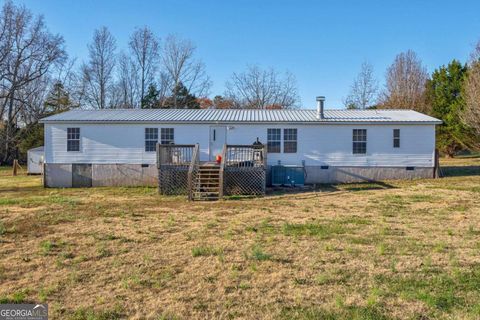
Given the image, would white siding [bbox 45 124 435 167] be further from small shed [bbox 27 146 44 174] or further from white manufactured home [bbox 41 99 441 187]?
small shed [bbox 27 146 44 174]

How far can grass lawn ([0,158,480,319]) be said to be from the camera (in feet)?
12.5

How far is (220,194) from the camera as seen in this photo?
38.9 ft

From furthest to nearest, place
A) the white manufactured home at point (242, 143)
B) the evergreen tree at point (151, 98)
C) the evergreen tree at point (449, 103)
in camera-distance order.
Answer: the evergreen tree at point (151, 98) < the evergreen tree at point (449, 103) < the white manufactured home at point (242, 143)

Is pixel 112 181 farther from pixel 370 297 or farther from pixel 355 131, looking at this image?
pixel 370 297

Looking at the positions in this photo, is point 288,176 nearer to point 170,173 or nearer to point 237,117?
point 237,117

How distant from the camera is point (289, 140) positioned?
16062 millimetres

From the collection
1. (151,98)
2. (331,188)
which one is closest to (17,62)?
(151,98)

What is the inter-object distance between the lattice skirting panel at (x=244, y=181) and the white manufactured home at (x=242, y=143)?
316 cm

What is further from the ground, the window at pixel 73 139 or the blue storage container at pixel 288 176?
the window at pixel 73 139

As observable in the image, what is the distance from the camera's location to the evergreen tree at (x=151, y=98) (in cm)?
3641

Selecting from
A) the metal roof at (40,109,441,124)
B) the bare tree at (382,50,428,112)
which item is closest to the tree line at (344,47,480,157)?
the bare tree at (382,50,428,112)

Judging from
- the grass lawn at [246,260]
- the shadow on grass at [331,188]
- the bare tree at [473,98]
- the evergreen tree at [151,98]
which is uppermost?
the evergreen tree at [151,98]

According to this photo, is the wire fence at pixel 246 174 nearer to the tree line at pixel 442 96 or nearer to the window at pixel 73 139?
the window at pixel 73 139

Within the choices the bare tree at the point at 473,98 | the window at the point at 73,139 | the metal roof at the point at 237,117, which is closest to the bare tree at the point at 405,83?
the bare tree at the point at 473,98
